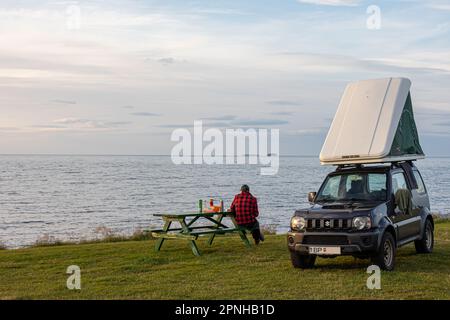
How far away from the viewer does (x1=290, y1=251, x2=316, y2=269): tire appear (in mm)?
12445

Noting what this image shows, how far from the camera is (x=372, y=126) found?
13.2 m

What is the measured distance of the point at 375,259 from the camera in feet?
38.8

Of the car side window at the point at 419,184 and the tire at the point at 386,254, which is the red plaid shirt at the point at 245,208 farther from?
the tire at the point at 386,254

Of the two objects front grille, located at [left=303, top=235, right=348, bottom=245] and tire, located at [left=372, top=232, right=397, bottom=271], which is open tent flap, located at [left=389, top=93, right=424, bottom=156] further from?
front grille, located at [left=303, top=235, right=348, bottom=245]

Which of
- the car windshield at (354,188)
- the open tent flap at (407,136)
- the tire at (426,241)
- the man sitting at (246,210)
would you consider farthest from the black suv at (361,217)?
the man sitting at (246,210)

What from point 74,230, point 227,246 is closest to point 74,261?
point 227,246

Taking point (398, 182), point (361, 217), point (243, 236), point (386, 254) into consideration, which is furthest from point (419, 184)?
point (243, 236)

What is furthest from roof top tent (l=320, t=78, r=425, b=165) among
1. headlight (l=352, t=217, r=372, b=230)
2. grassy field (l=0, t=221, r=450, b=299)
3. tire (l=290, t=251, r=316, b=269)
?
grassy field (l=0, t=221, r=450, b=299)

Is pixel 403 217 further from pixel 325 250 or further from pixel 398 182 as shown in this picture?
pixel 325 250

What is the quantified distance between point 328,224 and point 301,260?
1.10 meters

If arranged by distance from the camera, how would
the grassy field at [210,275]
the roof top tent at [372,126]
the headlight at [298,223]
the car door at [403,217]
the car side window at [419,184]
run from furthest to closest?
the car side window at [419,184] < the roof top tent at [372,126] < the car door at [403,217] < the headlight at [298,223] < the grassy field at [210,275]

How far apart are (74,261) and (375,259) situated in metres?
6.66

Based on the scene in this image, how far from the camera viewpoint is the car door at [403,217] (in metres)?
12.7

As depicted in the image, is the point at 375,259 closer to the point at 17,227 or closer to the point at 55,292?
the point at 55,292
